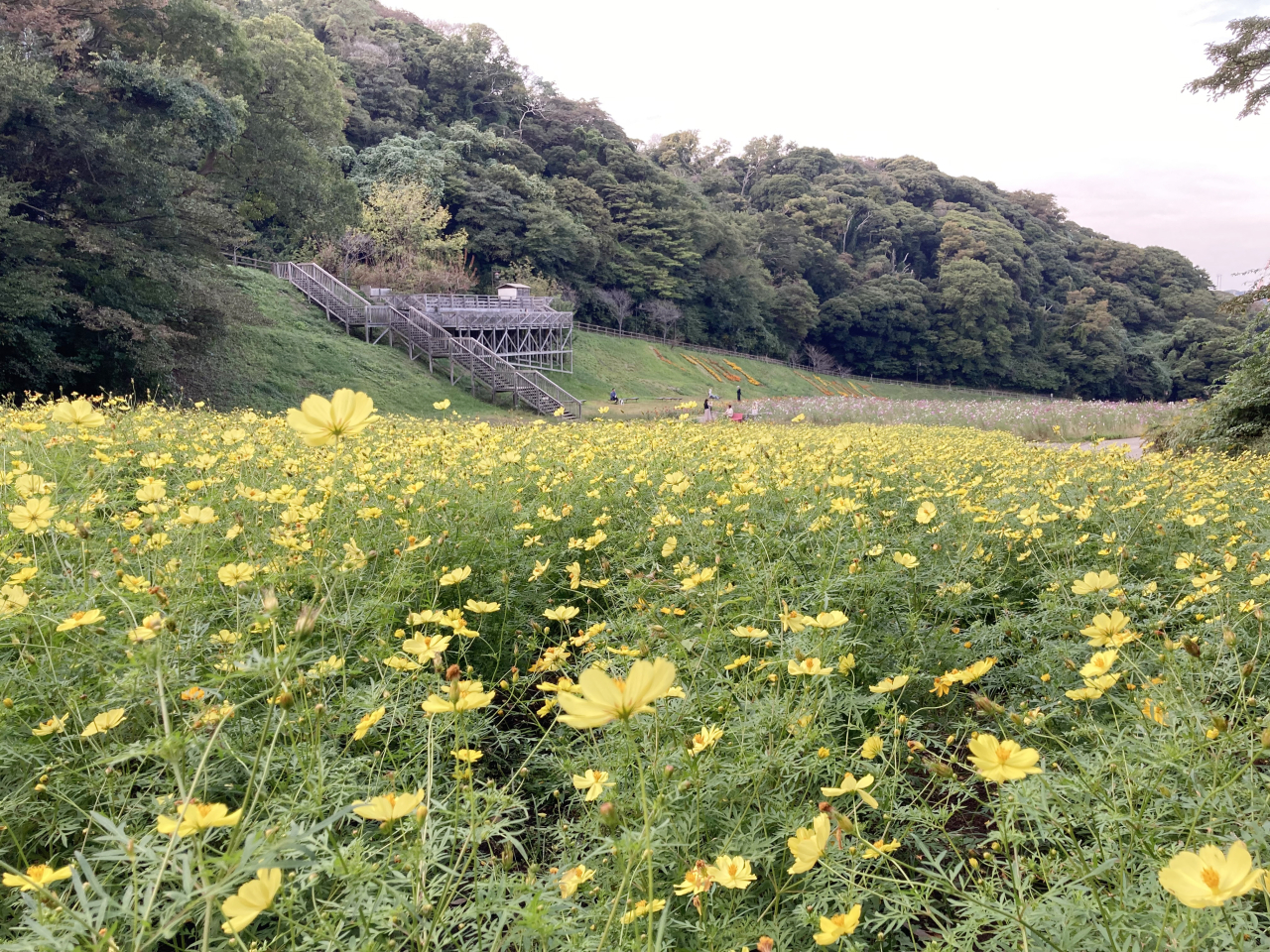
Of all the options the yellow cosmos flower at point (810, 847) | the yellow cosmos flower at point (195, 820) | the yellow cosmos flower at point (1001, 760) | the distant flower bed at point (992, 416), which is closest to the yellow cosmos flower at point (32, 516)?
the yellow cosmos flower at point (195, 820)

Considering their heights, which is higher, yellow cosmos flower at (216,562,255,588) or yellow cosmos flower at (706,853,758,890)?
yellow cosmos flower at (216,562,255,588)

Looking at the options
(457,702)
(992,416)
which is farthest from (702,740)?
(992,416)

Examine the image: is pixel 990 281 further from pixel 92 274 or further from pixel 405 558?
pixel 405 558

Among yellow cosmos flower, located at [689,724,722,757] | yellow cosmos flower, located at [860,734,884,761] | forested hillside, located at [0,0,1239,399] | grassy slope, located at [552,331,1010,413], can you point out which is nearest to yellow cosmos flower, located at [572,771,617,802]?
yellow cosmos flower, located at [689,724,722,757]

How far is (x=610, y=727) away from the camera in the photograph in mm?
1548

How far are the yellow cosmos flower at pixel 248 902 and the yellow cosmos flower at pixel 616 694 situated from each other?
0.30 meters

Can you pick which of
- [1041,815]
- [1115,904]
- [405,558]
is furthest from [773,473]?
[1115,904]

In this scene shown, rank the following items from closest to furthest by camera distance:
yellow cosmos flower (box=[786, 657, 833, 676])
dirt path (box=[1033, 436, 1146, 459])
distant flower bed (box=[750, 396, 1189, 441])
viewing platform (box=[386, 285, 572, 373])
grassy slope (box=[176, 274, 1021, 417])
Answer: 1. yellow cosmos flower (box=[786, 657, 833, 676])
2. dirt path (box=[1033, 436, 1146, 459])
3. grassy slope (box=[176, 274, 1021, 417])
4. distant flower bed (box=[750, 396, 1189, 441])
5. viewing platform (box=[386, 285, 572, 373])

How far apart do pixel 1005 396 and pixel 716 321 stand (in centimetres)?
1533

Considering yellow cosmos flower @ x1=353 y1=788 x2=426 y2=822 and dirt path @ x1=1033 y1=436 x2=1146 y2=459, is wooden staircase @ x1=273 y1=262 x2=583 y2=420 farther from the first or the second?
→ yellow cosmos flower @ x1=353 y1=788 x2=426 y2=822

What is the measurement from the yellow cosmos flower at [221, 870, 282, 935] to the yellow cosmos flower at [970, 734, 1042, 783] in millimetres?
665

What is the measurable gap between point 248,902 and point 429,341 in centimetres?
1829

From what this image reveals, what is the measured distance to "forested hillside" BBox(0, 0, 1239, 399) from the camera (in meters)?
9.45

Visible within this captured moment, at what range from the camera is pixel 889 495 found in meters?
3.45
